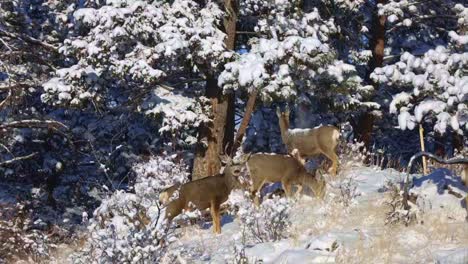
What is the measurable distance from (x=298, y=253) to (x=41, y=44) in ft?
35.8

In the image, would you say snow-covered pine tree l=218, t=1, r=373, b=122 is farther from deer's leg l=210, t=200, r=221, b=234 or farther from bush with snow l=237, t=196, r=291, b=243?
bush with snow l=237, t=196, r=291, b=243

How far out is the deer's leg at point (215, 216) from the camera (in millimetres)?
10227

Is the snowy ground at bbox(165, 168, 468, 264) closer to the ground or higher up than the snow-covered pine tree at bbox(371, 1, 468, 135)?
closer to the ground

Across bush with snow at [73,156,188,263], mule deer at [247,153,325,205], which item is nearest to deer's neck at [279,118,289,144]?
mule deer at [247,153,325,205]

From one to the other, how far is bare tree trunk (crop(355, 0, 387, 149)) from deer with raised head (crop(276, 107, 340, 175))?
4.81 metres

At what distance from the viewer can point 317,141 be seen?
13695 millimetres

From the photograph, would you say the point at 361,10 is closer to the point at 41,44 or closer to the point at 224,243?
the point at 41,44

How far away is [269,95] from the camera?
1344 centimetres

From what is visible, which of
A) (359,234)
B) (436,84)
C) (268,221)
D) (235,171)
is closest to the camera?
(359,234)

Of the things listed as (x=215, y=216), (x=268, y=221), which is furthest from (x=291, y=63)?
(x=268, y=221)

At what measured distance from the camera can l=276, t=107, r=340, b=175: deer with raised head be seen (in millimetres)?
13516

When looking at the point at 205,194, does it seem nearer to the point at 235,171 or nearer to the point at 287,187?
the point at 235,171

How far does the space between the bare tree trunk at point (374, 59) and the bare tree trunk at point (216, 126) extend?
4974mm

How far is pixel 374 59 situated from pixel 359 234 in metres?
12.2
